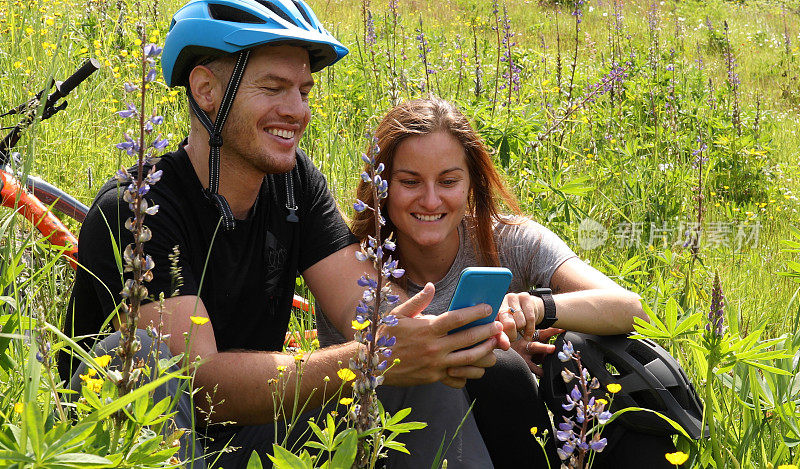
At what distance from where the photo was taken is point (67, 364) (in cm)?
256

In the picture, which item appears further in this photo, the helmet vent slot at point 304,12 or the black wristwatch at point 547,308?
the helmet vent slot at point 304,12

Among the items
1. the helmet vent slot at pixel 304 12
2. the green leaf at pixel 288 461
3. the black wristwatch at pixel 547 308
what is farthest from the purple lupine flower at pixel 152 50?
the black wristwatch at pixel 547 308

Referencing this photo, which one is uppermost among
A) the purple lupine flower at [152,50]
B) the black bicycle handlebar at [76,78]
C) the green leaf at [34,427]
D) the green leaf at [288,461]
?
the purple lupine flower at [152,50]

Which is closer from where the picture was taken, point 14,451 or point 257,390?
point 14,451

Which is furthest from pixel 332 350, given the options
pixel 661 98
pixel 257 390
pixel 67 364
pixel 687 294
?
pixel 661 98

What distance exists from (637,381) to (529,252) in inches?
32.9

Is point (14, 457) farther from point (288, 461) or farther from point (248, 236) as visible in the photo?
point (248, 236)

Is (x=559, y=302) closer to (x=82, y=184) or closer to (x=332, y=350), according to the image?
(x=332, y=350)

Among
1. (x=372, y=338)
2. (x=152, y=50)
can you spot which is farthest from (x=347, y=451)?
(x=152, y=50)

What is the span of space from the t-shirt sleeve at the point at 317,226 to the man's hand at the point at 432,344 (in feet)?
2.12

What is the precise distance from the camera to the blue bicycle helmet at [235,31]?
8.86 feet

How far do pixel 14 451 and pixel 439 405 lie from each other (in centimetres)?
140

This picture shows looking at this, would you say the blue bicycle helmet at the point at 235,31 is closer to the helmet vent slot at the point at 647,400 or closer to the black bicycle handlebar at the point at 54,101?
the black bicycle handlebar at the point at 54,101

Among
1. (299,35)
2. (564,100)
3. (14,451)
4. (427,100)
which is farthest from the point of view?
(564,100)
